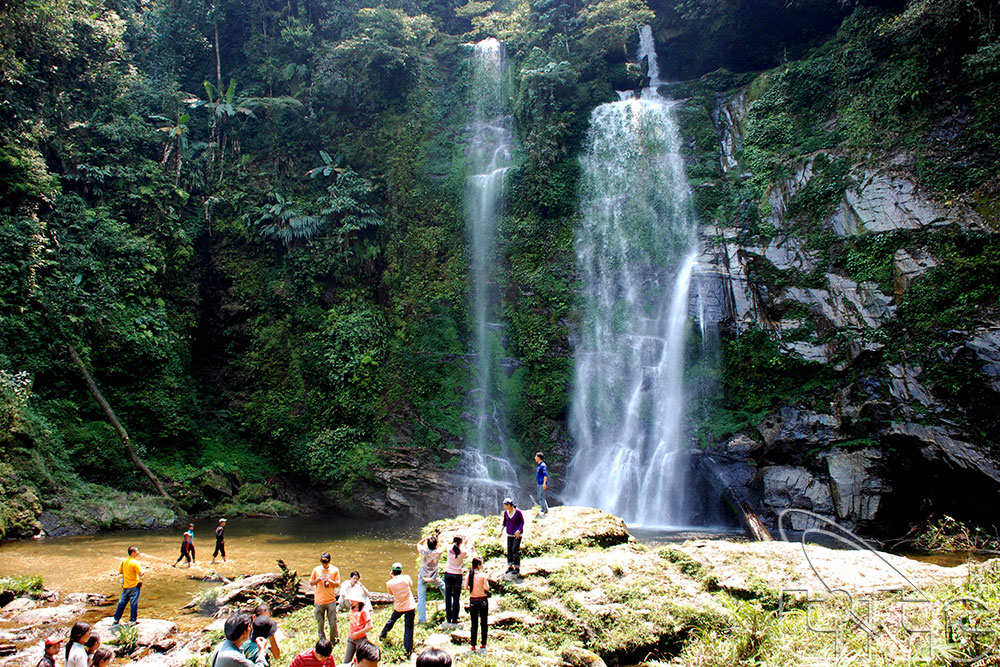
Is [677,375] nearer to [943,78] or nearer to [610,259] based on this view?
[610,259]

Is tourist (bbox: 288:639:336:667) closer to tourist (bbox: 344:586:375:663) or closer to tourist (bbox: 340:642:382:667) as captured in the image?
tourist (bbox: 340:642:382:667)

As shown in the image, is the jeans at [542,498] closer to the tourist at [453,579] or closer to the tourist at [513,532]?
the tourist at [513,532]

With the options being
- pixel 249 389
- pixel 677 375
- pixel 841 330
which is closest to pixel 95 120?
pixel 249 389

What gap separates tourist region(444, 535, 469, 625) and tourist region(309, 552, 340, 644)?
1243mm

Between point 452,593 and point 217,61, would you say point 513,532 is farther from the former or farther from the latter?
point 217,61

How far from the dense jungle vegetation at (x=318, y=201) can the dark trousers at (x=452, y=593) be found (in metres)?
11.5

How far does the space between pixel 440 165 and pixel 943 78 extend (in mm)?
16885

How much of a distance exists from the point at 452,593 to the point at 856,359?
1338 centimetres

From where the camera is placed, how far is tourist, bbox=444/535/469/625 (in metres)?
6.64

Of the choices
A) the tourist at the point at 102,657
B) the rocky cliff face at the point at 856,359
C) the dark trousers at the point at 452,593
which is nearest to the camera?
the tourist at the point at 102,657

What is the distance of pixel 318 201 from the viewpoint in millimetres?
Answer: 22594

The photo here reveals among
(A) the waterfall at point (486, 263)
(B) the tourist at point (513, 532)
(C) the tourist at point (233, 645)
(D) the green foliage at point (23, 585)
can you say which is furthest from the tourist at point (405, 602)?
(A) the waterfall at point (486, 263)

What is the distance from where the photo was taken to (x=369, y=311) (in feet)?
70.7

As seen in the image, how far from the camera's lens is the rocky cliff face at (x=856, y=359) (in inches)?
534
